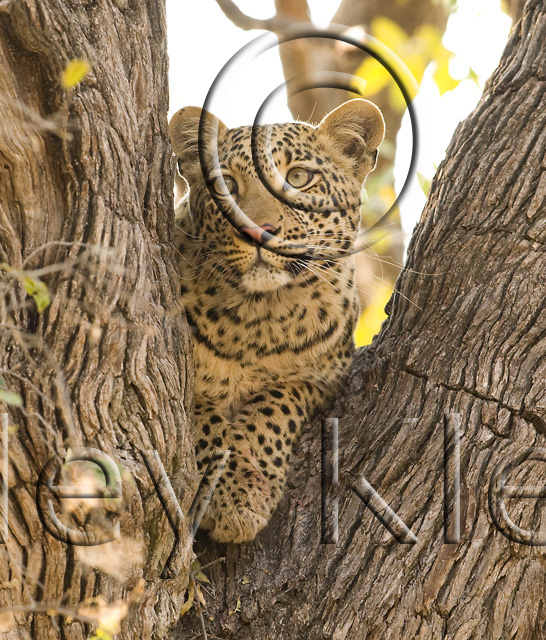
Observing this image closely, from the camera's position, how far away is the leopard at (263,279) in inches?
189

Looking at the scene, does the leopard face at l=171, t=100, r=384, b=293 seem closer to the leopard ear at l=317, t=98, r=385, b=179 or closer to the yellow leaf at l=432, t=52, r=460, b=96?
the leopard ear at l=317, t=98, r=385, b=179

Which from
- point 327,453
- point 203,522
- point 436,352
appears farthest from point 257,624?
point 436,352

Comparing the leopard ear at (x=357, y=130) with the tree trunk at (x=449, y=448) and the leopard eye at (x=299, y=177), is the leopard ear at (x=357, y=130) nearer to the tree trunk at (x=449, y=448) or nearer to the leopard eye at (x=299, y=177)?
the leopard eye at (x=299, y=177)

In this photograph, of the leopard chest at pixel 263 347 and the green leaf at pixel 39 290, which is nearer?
the green leaf at pixel 39 290

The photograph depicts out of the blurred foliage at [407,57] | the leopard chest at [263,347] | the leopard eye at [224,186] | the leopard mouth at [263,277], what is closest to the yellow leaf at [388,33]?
Answer: the blurred foliage at [407,57]

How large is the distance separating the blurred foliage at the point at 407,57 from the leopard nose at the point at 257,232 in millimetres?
2894

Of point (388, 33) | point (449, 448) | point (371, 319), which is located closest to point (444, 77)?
point (388, 33)

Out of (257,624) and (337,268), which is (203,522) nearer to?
(257,624)

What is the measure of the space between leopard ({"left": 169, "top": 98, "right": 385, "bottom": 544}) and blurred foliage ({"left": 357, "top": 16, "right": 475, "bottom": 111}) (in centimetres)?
224

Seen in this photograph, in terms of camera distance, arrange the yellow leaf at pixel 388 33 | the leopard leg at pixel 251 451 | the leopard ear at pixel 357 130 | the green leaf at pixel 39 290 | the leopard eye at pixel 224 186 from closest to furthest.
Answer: the green leaf at pixel 39 290 → the leopard leg at pixel 251 451 → the leopard eye at pixel 224 186 → the leopard ear at pixel 357 130 → the yellow leaf at pixel 388 33

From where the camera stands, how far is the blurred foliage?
7.43 metres

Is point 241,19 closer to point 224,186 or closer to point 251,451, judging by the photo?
point 224,186

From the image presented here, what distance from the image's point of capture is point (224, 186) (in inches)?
199

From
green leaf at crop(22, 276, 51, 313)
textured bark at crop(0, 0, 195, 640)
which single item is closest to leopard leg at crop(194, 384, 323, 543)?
textured bark at crop(0, 0, 195, 640)
